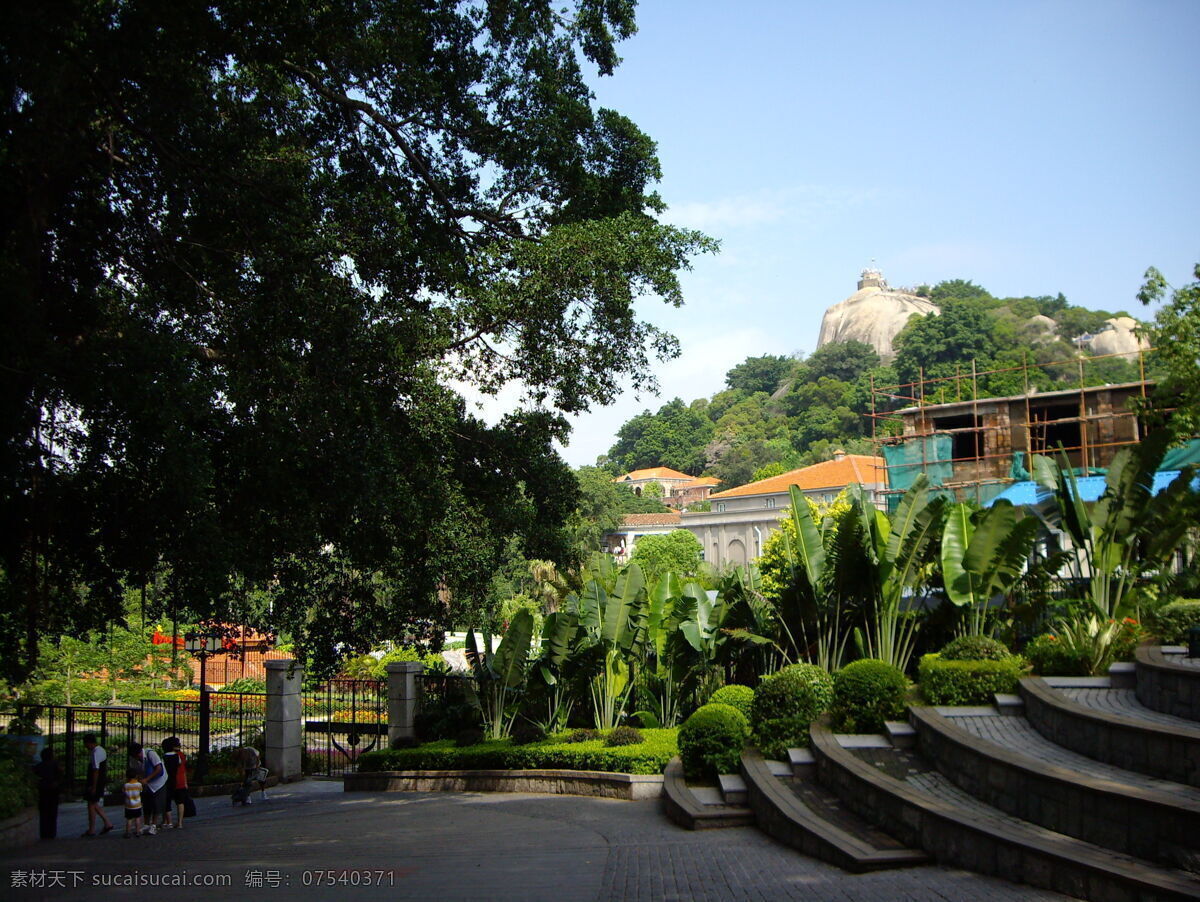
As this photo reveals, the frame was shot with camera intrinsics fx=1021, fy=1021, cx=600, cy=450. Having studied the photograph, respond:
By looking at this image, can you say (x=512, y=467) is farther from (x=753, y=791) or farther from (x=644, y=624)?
(x=753, y=791)

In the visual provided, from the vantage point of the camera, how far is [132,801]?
12375mm

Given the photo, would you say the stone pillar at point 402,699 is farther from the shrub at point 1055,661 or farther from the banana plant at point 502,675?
the shrub at point 1055,661

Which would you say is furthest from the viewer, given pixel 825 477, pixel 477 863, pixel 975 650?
pixel 825 477

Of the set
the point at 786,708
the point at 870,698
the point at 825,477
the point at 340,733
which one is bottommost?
the point at 340,733

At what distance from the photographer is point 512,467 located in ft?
46.5

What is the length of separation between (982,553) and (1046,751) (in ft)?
12.5


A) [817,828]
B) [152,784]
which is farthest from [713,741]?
[152,784]

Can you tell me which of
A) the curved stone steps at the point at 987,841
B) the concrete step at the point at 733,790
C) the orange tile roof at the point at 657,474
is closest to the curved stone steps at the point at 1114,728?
the curved stone steps at the point at 987,841

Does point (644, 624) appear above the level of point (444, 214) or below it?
below

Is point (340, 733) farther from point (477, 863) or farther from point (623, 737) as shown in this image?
point (477, 863)

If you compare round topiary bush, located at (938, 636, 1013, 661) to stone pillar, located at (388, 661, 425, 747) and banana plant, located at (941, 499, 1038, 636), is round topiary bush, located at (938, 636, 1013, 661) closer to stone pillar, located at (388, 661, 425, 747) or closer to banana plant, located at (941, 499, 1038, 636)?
banana plant, located at (941, 499, 1038, 636)

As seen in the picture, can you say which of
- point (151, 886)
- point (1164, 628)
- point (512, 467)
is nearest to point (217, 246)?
point (512, 467)

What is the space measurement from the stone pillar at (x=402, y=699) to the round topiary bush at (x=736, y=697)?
6548mm

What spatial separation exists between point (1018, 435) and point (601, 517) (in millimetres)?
41335
